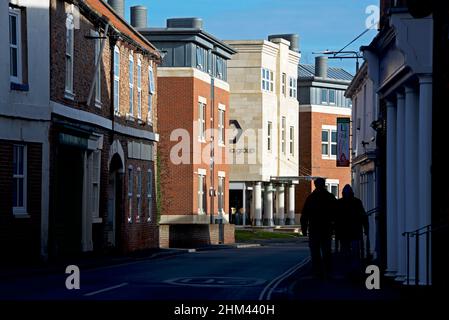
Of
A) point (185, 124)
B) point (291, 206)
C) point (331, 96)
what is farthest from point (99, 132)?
point (331, 96)

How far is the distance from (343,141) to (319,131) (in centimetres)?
3076

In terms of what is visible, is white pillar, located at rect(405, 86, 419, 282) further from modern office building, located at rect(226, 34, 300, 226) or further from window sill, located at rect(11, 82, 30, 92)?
modern office building, located at rect(226, 34, 300, 226)

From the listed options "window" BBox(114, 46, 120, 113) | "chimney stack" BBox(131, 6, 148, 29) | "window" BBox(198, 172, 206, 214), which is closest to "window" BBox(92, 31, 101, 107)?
"window" BBox(114, 46, 120, 113)

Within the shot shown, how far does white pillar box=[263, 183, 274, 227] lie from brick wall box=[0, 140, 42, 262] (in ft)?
165

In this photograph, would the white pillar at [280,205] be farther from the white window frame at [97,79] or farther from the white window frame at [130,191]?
the white window frame at [97,79]

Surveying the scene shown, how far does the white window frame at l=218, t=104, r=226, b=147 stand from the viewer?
67125 millimetres

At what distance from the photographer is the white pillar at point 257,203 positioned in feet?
262

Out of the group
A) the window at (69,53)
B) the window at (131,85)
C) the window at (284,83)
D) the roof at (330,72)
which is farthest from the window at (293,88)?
the window at (69,53)

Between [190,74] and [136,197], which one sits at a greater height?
[190,74]

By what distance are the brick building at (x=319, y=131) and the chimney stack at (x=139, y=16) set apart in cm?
2762

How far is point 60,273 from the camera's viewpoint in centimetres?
2841
